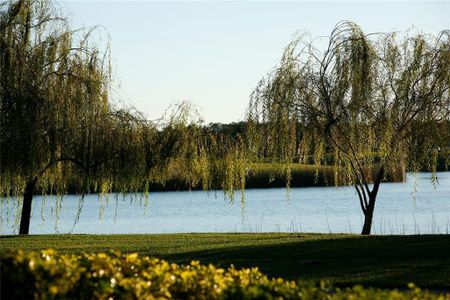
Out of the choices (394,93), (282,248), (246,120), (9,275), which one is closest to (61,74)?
(246,120)

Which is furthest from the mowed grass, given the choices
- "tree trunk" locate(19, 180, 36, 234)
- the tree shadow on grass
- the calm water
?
the calm water

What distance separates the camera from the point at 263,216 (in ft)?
112

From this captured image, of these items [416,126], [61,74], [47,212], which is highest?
[61,74]

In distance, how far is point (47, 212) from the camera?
43.5 metres

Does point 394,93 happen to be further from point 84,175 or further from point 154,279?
point 154,279

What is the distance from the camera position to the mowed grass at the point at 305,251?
44.7 feet

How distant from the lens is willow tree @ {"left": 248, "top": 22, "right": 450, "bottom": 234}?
21.2 meters

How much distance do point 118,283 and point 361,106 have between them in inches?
566

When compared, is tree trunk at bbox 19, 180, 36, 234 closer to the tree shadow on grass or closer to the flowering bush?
the tree shadow on grass

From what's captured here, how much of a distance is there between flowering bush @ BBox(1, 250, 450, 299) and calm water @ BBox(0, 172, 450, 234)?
49.9ft

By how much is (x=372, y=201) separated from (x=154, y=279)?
581 inches

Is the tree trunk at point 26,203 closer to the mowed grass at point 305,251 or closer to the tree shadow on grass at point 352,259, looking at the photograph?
the mowed grass at point 305,251

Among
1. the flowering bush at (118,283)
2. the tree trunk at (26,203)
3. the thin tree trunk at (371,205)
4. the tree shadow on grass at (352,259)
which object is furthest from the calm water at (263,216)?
the flowering bush at (118,283)

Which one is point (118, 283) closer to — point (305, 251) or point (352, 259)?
point (352, 259)
